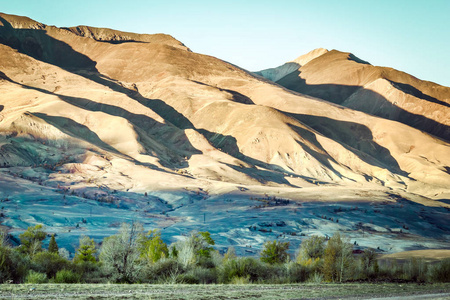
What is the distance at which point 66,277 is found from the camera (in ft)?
82.7

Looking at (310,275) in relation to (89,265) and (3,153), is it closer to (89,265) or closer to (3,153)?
(89,265)

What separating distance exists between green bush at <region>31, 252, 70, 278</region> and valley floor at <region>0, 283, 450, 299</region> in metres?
6.84

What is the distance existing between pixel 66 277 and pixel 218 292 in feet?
29.8

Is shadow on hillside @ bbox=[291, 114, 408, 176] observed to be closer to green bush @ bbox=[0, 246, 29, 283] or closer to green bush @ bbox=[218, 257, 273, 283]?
green bush @ bbox=[218, 257, 273, 283]

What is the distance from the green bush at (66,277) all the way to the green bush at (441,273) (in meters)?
20.1

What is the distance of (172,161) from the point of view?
13675 cm

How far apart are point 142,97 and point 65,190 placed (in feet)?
338

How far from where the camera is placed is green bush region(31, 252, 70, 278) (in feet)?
87.8

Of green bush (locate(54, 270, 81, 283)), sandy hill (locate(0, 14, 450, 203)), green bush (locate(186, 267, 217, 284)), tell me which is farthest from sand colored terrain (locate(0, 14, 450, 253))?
green bush (locate(54, 270, 81, 283))

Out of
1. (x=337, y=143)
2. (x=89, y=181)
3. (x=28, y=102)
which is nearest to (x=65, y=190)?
(x=89, y=181)

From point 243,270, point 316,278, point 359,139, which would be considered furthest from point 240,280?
point 359,139

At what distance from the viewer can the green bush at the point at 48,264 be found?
26.8 metres

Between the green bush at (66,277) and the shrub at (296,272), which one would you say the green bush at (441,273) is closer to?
the shrub at (296,272)

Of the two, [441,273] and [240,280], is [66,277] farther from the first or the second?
[441,273]
